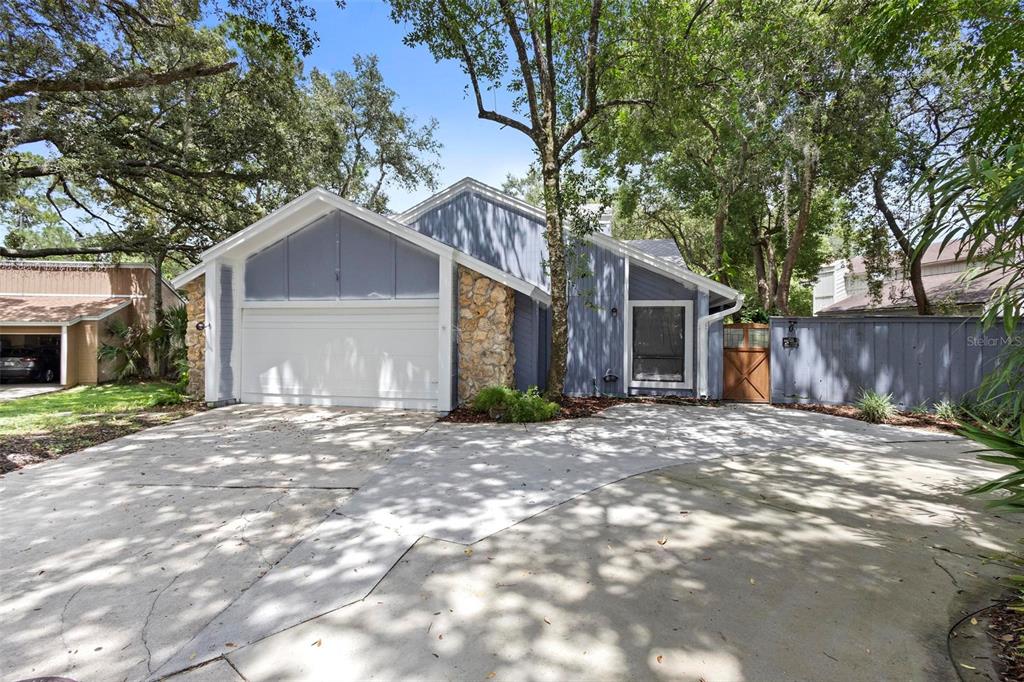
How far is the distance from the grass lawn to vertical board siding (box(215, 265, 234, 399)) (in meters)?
0.64

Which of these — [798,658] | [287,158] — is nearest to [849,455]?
[798,658]

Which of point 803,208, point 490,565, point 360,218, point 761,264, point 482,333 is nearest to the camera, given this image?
point 490,565

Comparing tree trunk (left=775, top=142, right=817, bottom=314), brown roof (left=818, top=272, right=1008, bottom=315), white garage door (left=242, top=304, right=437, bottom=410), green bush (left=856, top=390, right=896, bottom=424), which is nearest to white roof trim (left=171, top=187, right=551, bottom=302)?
white garage door (left=242, top=304, right=437, bottom=410)

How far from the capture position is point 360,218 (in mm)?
8961

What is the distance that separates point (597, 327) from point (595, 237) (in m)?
2.10

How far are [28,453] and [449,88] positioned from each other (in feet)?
31.0

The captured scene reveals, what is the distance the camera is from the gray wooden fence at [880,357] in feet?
28.6

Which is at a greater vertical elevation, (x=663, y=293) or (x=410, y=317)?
(x=663, y=293)

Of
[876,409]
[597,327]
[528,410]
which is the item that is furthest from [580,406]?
[876,409]

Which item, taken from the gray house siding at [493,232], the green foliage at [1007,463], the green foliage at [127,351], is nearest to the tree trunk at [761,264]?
the gray house siding at [493,232]

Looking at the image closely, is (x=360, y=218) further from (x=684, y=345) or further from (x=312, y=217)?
(x=684, y=345)

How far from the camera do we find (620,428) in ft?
24.5

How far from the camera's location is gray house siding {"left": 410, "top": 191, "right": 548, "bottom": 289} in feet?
36.6

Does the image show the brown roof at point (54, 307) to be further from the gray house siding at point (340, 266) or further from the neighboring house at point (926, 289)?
the neighboring house at point (926, 289)
